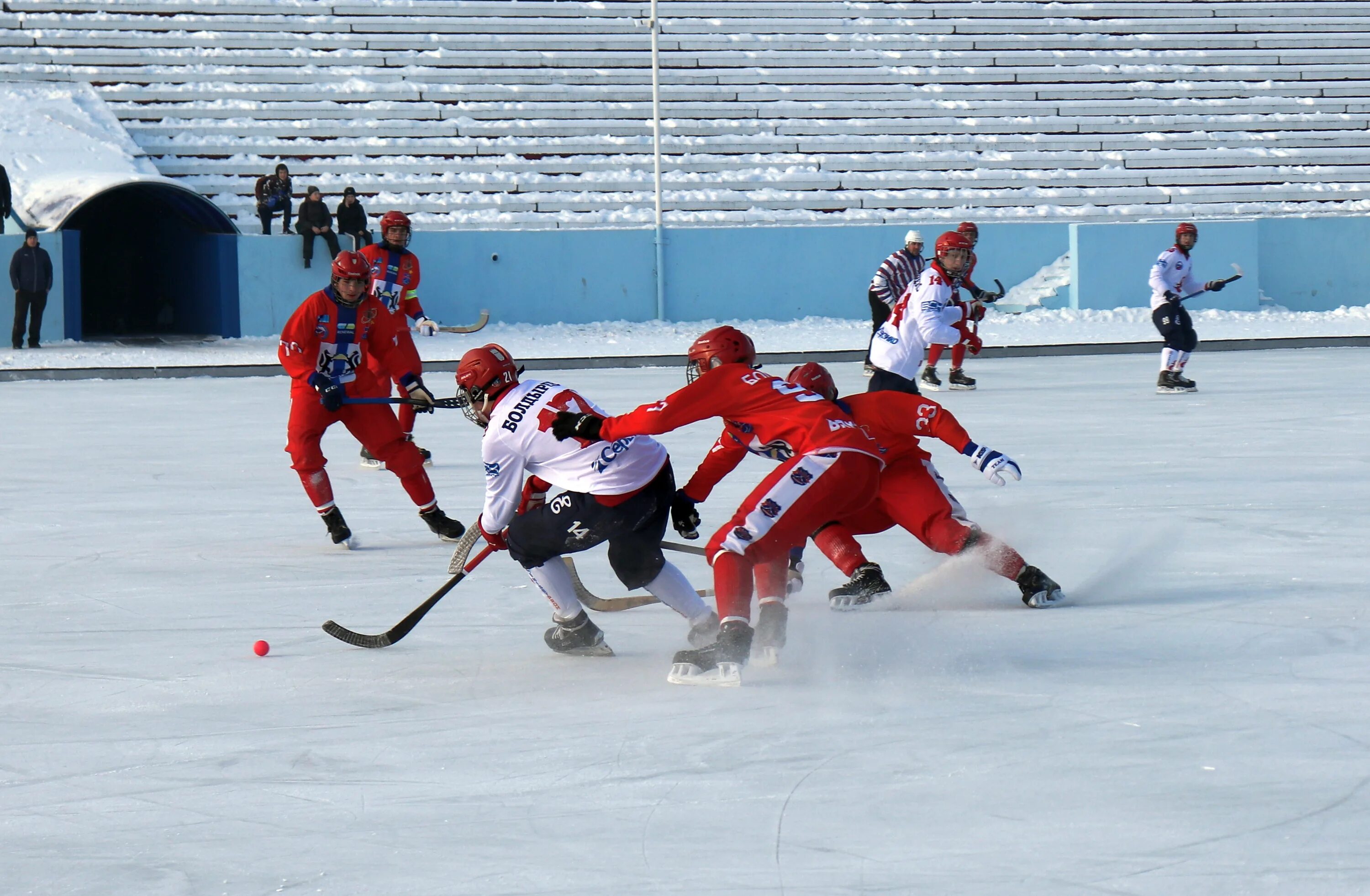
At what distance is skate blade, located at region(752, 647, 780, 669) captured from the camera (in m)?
5.09

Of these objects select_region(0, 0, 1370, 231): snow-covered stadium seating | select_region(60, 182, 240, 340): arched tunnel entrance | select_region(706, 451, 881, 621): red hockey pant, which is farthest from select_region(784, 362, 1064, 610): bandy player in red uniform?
select_region(0, 0, 1370, 231): snow-covered stadium seating

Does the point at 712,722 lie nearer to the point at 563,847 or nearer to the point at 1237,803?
the point at 563,847

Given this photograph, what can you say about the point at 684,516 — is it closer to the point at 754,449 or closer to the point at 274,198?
the point at 754,449

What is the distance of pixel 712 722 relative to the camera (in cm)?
444

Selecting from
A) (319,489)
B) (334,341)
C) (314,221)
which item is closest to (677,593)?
(319,489)

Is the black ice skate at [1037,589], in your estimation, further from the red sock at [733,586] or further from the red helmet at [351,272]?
the red helmet at [351,272]

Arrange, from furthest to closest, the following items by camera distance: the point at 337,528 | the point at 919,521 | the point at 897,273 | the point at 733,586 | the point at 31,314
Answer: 1. the point at 31,314
2. the point at 897,273
3. the point at 337,528
4. the point at 919,521
5. the point at 733,586

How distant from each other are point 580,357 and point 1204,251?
34.1 ft

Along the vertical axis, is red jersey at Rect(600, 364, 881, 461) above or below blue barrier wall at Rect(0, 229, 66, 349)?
below

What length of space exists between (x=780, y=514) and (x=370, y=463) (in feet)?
18.5

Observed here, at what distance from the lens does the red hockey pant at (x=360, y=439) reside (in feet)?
25.1

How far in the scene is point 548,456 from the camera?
16.8 feet

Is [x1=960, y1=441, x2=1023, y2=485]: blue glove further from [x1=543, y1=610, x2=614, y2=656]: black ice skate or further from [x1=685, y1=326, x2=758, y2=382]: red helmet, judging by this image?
[x1=543, y1=610, x2=614, y2=656]: black ice skate

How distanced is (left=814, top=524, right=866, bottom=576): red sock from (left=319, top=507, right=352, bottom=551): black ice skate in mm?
2379
